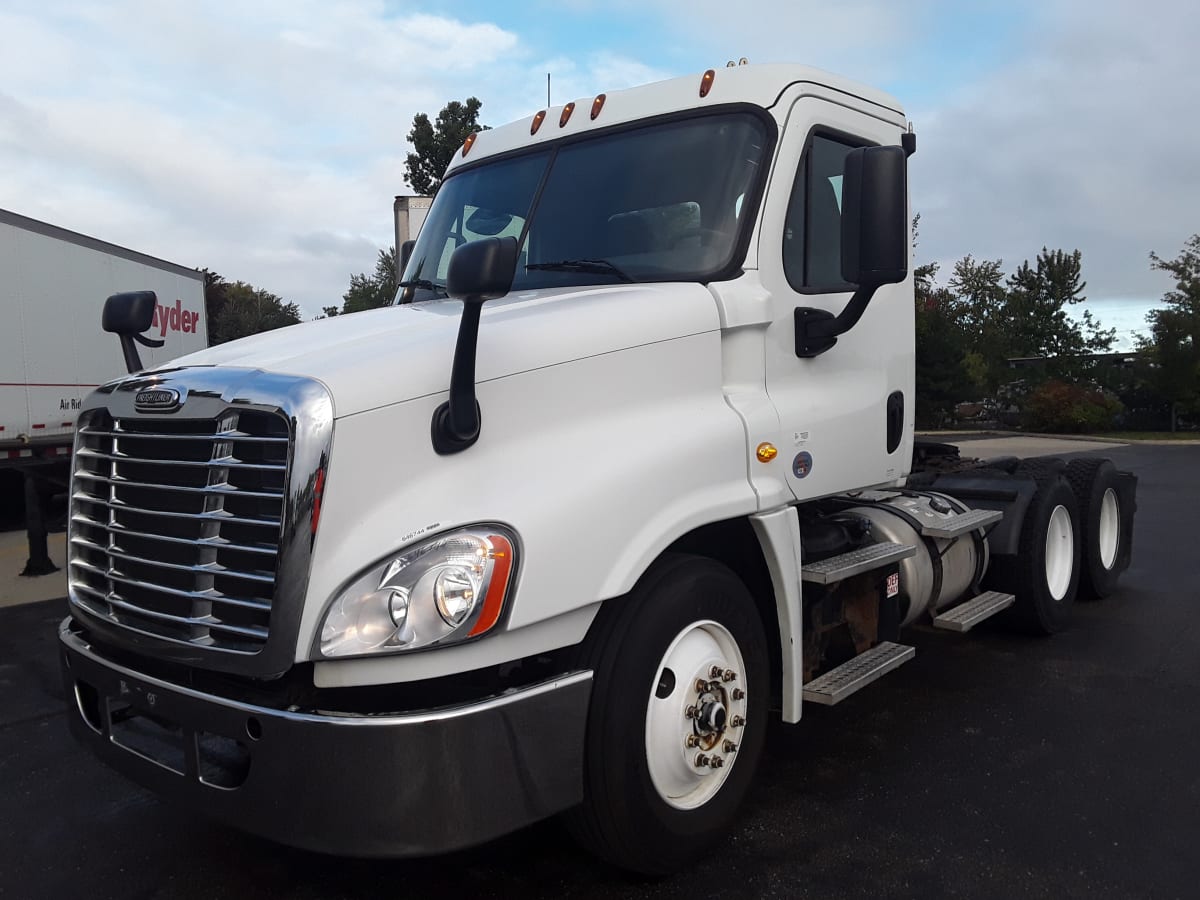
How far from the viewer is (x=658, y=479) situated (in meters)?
2.94

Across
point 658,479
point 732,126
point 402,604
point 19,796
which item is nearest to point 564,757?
point 402,604

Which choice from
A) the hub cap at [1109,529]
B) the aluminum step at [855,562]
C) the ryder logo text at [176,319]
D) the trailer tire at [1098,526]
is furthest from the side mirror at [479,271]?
the ryder logo text at [176,319]

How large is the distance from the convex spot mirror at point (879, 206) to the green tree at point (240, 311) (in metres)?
35.3

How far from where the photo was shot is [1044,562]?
581 cm

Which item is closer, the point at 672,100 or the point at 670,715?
the point at 670,715

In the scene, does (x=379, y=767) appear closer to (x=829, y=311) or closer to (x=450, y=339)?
(x=450, y=339)

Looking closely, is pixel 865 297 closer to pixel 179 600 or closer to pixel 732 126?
pixel 732 126

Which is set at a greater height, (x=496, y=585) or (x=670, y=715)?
(x=496, y=585)

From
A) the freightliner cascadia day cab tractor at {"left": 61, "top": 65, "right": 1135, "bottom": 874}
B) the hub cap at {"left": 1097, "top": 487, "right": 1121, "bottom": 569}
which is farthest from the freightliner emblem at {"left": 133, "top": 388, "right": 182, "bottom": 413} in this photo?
the hub cap at {"left": 1097, "top": 487, "right": 1121, "bottom": 569}

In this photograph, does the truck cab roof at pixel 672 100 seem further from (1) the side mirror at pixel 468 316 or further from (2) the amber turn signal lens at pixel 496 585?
(2) the amber turn signal lens at pixel 496 585

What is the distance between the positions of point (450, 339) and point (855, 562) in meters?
1.91

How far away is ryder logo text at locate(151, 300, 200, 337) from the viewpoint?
15242 millimetres

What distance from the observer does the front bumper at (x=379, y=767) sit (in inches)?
95.1

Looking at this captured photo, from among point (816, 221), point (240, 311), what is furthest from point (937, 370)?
point (240, 311)
